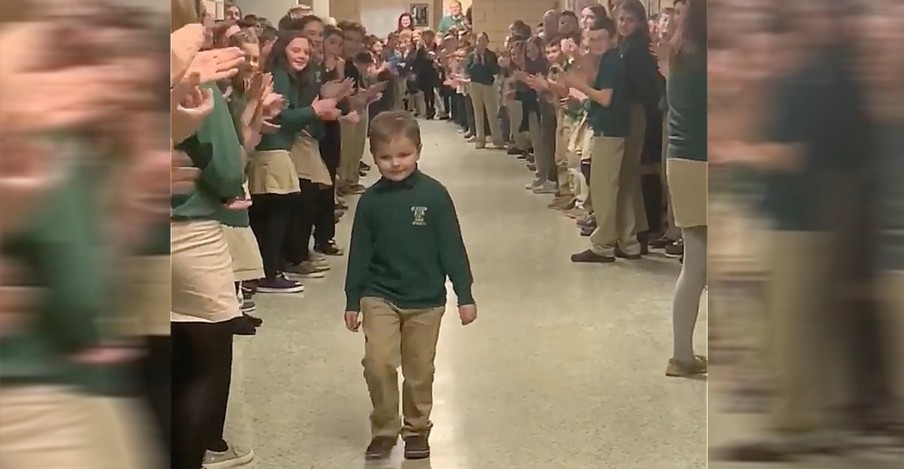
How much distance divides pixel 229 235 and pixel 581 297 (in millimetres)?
2273

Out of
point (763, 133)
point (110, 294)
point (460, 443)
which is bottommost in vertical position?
point (460, 443)

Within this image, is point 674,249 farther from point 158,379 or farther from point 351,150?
point 158,379

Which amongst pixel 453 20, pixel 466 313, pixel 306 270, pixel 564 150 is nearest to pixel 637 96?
pixel 306 270

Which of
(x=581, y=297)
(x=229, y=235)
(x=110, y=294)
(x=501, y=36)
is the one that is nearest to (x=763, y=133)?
(x=110, y=294)

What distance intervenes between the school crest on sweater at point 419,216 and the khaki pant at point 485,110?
10.4 meters

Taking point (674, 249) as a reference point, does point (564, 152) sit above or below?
above

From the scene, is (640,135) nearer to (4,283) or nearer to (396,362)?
(396,362)

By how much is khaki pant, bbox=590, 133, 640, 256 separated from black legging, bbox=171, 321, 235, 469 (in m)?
4.17

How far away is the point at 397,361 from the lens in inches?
142

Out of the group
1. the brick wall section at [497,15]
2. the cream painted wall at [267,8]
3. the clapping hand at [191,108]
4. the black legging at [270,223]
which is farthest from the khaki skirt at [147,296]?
the brick wall section at [497,15]

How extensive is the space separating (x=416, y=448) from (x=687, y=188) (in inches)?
55.8

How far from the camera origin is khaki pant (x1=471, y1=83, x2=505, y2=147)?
47.0 ft

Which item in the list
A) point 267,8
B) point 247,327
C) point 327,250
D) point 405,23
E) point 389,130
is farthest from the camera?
point 405,23

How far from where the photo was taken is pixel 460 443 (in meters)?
3.80
